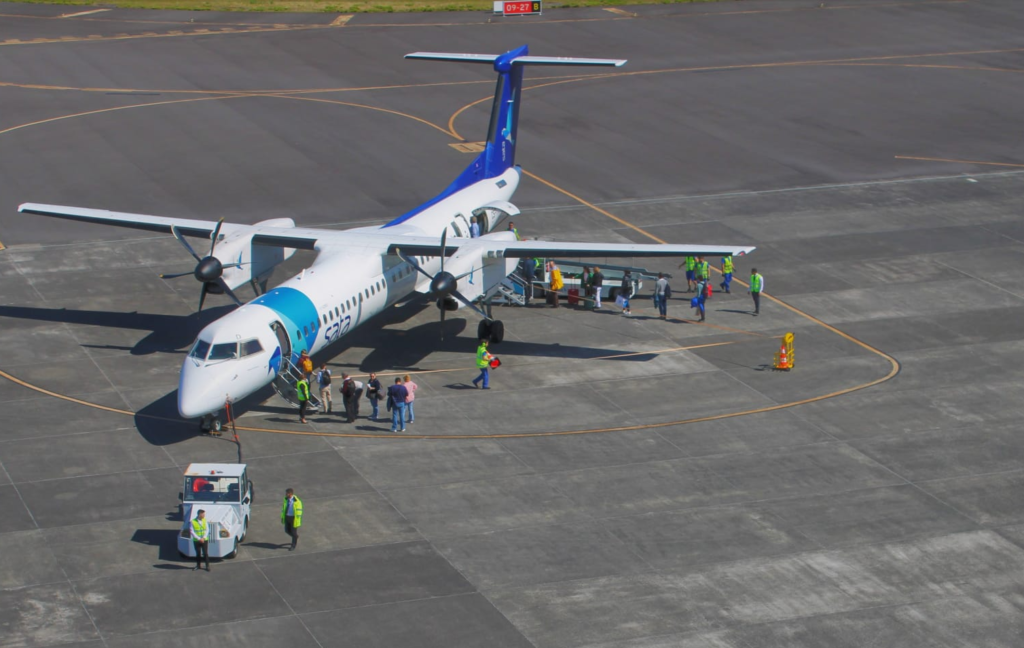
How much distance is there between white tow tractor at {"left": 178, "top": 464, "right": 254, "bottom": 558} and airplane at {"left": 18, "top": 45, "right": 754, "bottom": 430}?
471 cm

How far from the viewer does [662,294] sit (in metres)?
46.2

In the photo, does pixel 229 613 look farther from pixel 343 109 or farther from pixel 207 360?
pixel 343 109

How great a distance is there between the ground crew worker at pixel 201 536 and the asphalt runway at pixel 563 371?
53 cm

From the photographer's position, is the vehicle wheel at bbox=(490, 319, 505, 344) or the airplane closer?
the airplane

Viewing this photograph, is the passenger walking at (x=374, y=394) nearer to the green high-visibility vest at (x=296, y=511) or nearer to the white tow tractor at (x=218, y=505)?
the white tow tractor at (x=218, y=505)

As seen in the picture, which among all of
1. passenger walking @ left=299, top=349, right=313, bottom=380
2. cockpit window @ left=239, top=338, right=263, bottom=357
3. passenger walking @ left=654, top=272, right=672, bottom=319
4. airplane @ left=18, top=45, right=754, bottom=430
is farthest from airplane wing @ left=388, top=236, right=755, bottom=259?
cockpit window @ left=239, top=338, right=263, bottom=357

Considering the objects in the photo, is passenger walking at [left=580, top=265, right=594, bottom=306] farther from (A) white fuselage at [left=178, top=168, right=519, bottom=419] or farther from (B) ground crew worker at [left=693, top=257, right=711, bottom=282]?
(A) white fuselage at [left=178, top=168, right=519, bottom=419]

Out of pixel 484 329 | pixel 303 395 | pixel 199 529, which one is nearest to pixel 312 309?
pixel 303 395

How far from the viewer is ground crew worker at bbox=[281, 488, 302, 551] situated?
3069 centimetres

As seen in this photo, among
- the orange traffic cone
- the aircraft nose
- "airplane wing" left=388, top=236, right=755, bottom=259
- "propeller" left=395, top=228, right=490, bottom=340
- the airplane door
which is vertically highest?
"airplane wing" left=388, top=236, right=755, bottom=259

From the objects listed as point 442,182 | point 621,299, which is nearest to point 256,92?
point 442,182

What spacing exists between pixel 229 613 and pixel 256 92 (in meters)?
48.3

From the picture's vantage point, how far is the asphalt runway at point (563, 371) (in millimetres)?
29469

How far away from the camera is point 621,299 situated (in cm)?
4709
